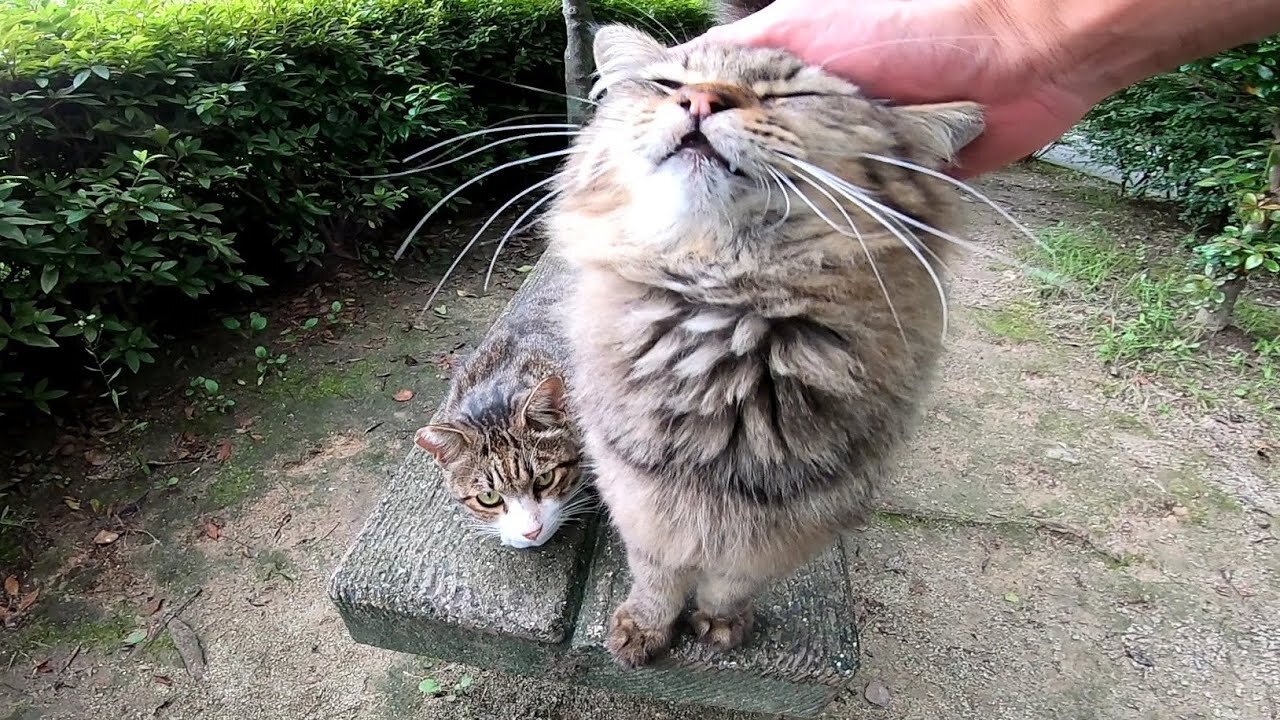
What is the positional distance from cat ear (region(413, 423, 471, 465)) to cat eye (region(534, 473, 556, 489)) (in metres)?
0.20

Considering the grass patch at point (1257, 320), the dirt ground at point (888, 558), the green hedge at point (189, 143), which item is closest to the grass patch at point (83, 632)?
the dirt ground at point (888, 558)

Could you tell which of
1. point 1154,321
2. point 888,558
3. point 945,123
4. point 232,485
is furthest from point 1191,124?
point 232,485

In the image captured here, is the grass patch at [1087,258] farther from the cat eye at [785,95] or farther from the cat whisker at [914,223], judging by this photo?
the cat eye at [785,95]

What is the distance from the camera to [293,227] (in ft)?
12.3

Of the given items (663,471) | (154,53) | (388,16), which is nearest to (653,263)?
(663,471)

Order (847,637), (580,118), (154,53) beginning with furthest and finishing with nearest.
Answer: (580,118) < (154,53) < (847,637)

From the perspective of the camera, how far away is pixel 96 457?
117 inches

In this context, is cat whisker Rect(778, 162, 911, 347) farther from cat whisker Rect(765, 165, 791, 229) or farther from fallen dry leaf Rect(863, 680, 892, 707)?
fallen dry leaf Rect(863, 680, 892, 707)

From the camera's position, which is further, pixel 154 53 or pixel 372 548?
pixel 154 53

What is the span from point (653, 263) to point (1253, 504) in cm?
294

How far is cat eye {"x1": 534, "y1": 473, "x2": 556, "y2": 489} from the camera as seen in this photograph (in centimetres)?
194

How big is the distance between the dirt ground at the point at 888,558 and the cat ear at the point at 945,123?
31 cm

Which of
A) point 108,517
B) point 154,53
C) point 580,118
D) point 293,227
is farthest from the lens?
point 580,118

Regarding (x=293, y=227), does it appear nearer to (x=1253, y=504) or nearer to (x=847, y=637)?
(x=847, y=637)
